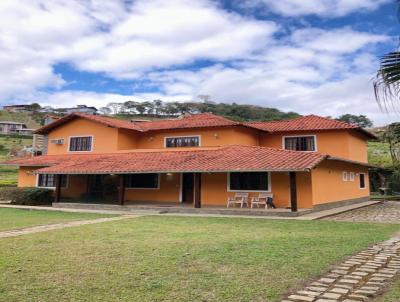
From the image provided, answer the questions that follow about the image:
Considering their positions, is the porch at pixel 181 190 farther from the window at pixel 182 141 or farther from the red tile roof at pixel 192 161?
the window at pixel 182 141

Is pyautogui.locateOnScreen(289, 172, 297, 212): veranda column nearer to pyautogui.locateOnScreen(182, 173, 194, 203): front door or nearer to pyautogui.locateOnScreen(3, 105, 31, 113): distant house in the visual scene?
pyautogui.locateOnScreen(182, 173, 194, 203): front door

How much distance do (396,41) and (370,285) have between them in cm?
362

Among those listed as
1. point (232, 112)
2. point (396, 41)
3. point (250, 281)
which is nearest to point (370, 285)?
point (250, 281)

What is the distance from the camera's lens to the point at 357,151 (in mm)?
24781

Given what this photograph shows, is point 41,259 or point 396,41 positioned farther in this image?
point 41,259

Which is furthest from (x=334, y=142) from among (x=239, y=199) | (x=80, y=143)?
(x=80, y=143)

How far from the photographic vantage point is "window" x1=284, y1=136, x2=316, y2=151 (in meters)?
23.7

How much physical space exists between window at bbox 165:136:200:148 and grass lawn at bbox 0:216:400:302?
12052 mm

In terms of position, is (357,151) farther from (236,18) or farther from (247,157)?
(236,18)

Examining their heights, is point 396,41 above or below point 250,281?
above

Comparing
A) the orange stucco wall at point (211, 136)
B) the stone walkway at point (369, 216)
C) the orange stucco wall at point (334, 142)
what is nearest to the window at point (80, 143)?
the orange stucco wall at point (211, 136)

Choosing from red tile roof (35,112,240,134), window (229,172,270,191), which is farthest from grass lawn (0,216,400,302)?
red tile roof (35,112,240,134)

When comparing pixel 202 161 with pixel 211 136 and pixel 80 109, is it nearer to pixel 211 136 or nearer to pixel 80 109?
pixel 211 136

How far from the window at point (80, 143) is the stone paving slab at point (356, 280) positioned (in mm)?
21334
